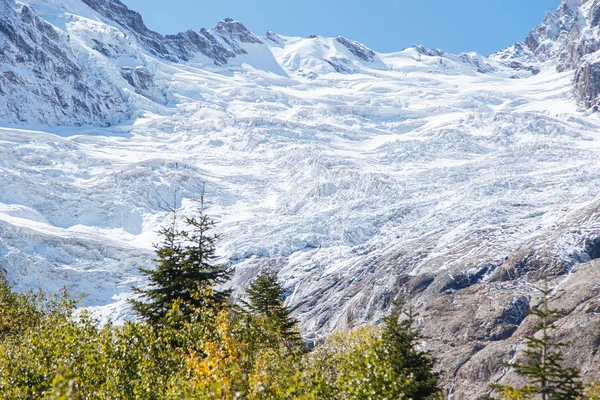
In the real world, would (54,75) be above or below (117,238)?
above

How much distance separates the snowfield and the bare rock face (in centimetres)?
457

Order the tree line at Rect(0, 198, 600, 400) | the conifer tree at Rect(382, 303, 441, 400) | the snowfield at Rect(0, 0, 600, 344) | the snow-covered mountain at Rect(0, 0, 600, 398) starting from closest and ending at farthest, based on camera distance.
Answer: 1. the tree line at Rect(0, 198, 600, 400)
2. the conifer tree at Rect(382, 303, 441, 400)
3. the snow-covered mountain at Rect(0, 0, 600, 398)
4. the snowfield at Rect(0, 0, 600, 344)

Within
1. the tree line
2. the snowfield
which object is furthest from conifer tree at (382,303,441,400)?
the snowfield

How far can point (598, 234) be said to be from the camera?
6475 centimetres

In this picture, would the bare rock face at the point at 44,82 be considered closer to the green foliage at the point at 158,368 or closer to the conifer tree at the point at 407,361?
the green foliage at the point at 158,368

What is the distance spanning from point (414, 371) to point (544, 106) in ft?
642

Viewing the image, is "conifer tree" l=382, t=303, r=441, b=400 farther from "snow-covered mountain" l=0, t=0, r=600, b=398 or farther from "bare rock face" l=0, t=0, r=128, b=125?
"bare rock face" l=0, t=0, r=128, b=125

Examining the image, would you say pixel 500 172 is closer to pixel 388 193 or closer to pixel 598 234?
pixel 388 193

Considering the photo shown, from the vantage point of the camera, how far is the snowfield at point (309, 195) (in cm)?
7500

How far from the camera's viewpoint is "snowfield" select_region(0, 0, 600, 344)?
246ft

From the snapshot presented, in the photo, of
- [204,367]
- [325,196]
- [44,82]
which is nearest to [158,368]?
[204,367]

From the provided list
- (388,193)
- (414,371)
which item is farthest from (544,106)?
(414,371)

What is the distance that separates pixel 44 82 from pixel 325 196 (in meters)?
119

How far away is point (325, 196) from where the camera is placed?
11319 centimetres
